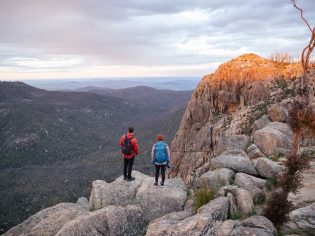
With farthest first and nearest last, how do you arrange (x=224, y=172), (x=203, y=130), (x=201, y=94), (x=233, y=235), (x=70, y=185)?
(x=70, y=185), (x=201, y=94), (x=203, y=130), (x=224, y=172), (x=233, y=235)

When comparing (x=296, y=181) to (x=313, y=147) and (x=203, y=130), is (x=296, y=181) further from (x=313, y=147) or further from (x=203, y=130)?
(x=203, y=130)

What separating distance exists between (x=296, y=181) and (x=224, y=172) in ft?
20.2

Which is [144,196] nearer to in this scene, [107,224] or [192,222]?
[107,224]

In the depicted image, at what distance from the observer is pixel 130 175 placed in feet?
70.6

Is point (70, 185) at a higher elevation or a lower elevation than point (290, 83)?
lower

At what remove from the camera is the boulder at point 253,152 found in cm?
2790

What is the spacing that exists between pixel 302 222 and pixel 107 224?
9.20 metres

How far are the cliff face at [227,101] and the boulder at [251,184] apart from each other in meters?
27.2

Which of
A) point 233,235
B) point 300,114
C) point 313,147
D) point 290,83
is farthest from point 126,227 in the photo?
point 290,83

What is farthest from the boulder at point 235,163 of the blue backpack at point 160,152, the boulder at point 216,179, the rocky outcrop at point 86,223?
the rocky outcrop at point 86,223

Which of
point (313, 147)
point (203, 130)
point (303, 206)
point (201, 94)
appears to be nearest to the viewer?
point (303, 206)

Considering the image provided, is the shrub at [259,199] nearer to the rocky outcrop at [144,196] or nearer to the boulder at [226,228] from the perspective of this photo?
the rocky outcrop at [144,196]

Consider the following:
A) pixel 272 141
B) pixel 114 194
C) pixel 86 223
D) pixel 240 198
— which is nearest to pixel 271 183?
pixel 240 198

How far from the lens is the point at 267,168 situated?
866 inches
